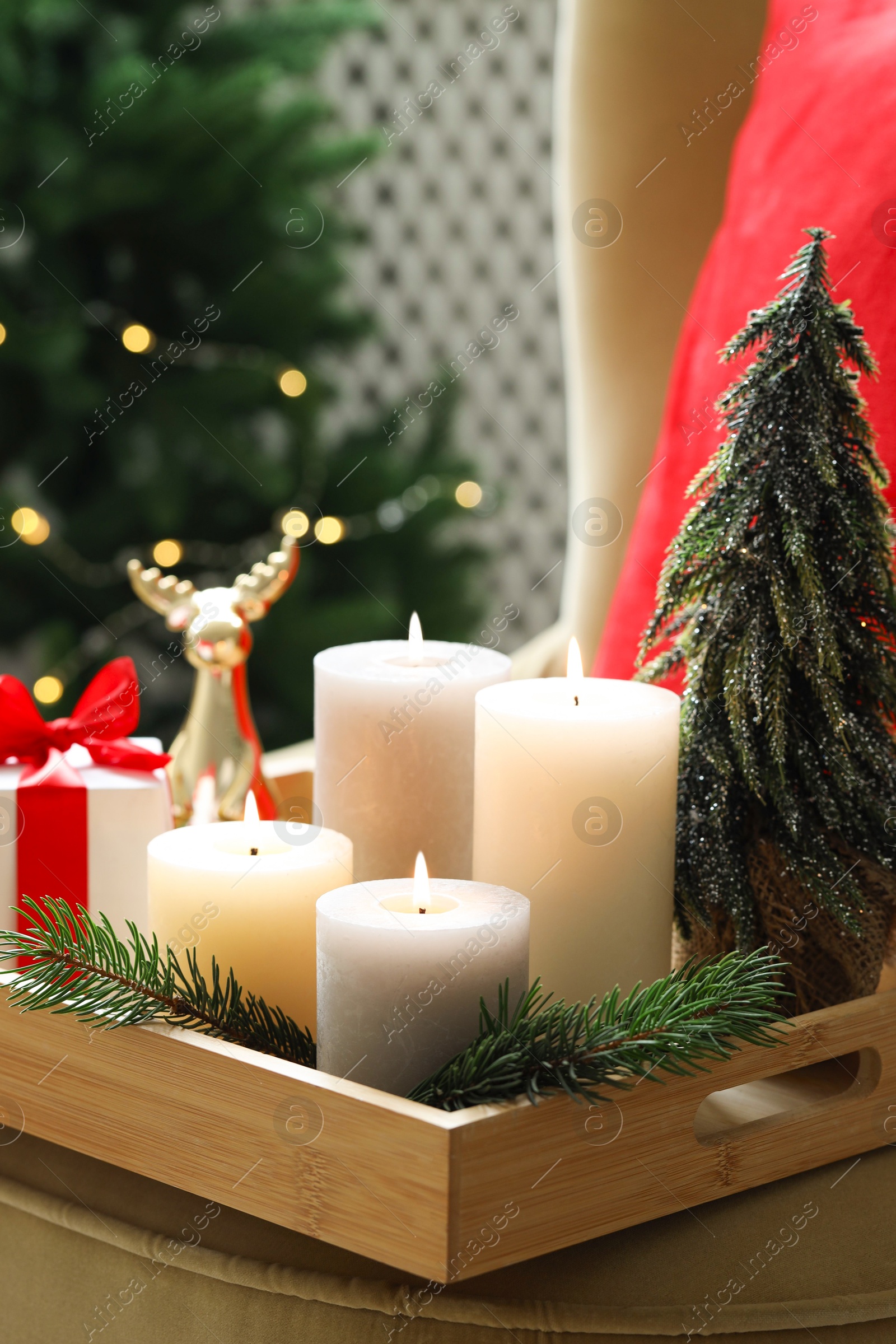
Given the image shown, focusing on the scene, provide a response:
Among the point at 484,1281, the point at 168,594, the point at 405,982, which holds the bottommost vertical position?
the point at 484,1281

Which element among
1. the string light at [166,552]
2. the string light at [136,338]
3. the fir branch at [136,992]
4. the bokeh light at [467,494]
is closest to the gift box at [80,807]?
the fir branch at [136,992]

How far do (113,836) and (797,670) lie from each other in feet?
1.05

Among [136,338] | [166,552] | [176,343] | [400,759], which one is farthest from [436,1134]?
[176,343]

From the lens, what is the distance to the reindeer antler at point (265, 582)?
69cm

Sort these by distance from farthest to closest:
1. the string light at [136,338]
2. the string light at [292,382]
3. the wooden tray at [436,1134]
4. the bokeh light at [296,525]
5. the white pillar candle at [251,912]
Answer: the string light at [292,382] → the string light at [136,338] → the bokeh light at [296,525] → the white pillar candle at [251,912] → the wooden tray at [436,1134]

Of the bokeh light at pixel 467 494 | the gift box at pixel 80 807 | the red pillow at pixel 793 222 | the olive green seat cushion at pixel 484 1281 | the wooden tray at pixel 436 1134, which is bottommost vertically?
the olive green seat cushion at pixel 484 1281

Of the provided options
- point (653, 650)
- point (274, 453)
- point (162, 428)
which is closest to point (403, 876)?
point (653, 650)

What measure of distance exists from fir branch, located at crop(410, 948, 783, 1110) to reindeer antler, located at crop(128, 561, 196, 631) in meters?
0.31

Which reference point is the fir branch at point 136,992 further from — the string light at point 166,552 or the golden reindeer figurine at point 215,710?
the string light at point 166,552

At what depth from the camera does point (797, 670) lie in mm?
557

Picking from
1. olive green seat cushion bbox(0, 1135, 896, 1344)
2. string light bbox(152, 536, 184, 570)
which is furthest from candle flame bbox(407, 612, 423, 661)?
string light bbox(152, 536, 184, 570)

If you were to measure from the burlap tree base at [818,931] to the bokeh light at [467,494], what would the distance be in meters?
1.36

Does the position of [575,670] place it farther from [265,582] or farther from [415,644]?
[265,582]

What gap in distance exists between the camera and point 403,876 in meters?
0.59
